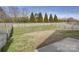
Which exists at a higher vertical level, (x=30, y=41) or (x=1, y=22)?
(x=1, y=22)

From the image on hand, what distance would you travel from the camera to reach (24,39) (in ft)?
5.58

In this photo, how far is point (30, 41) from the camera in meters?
1.70

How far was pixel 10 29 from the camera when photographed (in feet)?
5.58

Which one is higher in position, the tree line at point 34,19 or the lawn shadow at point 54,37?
the tree line at point 34,19

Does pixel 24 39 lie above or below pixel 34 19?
below

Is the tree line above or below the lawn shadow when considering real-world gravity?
above

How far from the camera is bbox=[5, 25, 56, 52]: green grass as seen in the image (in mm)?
1691

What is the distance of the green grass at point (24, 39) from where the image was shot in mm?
1691
